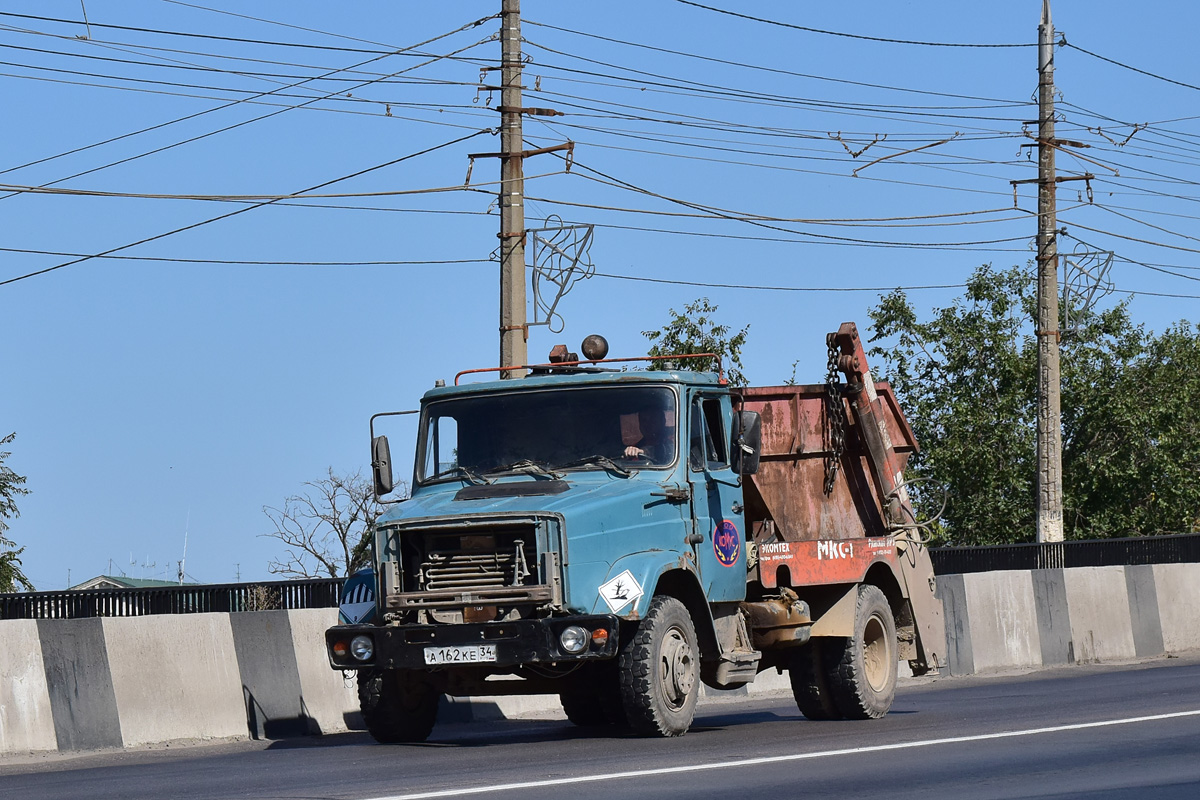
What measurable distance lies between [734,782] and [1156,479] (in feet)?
107

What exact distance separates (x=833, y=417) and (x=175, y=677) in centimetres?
596

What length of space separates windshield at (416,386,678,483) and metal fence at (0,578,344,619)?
443 centimetres

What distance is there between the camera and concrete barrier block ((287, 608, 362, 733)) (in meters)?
14.5

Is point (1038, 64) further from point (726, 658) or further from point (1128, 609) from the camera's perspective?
point (726, 658)

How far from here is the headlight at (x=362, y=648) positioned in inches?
462

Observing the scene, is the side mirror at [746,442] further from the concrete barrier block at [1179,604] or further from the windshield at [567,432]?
the concrete barrier block at [1179,604]

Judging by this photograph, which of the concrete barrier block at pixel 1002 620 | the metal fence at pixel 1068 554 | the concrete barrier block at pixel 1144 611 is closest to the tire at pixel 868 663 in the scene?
the concrete barrier block at pixel 1002 620

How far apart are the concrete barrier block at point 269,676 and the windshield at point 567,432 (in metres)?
2.24

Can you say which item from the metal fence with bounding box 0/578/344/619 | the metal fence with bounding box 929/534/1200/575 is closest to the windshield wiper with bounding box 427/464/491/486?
the metal fence with bounding box 0/578/344/619

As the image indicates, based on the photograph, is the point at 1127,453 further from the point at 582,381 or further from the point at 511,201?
the point at 582,381

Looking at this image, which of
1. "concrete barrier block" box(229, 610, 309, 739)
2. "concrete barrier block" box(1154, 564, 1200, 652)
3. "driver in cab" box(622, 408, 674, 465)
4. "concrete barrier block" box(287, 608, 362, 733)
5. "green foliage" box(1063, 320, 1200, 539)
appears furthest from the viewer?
"green foliage" box(1063, 320, 1200, 539)

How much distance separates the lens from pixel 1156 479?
39500 mm

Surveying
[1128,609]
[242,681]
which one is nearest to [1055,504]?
[1128,609]

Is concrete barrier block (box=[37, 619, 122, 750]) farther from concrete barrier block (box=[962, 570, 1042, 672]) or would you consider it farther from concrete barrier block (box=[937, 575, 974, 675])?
concrete barrier block (box=[962, 570, 1042, 672])
